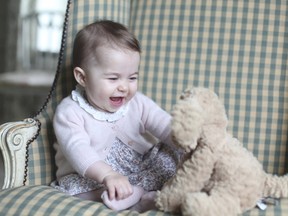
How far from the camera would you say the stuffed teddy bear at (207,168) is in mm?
1044

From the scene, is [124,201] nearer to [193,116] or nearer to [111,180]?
[111,180]

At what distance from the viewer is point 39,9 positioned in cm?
361

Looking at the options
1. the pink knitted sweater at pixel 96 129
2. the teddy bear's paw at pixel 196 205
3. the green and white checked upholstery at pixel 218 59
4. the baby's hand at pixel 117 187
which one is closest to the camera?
the teddy bear's paw at pixel 196 205

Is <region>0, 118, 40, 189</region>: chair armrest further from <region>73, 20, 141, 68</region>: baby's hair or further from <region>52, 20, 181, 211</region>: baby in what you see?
<region>73, 20, 141, 68</region>: baby's hair

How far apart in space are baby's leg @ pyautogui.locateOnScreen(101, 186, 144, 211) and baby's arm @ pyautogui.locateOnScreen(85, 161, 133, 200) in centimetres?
1

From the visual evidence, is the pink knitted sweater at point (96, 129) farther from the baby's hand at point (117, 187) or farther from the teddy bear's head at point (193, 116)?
the teddy bear's head at point (193, 116)

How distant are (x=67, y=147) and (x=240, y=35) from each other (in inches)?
24.3

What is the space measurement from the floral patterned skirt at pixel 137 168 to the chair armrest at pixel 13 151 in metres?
0.10

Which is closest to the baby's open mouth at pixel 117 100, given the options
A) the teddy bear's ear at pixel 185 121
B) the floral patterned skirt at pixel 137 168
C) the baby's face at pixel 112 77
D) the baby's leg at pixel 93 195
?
the baby's face at pixel 112 77

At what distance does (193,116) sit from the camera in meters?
1.04

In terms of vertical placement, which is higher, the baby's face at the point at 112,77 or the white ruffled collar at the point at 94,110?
the baby's face at the point at 112,77

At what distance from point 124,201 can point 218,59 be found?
0.56 metres

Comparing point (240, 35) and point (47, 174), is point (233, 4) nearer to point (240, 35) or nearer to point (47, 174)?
point (240, 35)

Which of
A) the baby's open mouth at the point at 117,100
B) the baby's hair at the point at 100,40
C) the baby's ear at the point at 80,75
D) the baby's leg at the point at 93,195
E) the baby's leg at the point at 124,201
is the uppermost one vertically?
the baby's hair at the point at 100,40
